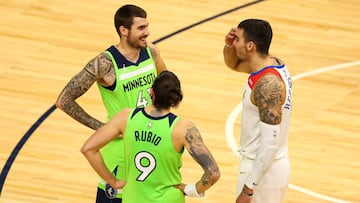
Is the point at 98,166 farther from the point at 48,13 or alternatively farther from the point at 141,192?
the point at 48,13

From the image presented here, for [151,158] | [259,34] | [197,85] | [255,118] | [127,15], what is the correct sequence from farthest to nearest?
1. [197,85]
2. [127,15]
3. [255,118]
4. [259,34]
5. [151,158]

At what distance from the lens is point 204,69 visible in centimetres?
1443

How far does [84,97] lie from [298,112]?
2.83m

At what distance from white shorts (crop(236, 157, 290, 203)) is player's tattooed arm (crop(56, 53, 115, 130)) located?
143 cm

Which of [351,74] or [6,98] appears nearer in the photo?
[6,98]

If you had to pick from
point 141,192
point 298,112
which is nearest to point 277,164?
point 141,192

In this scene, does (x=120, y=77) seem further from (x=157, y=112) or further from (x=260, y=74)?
(x=260, y=74)

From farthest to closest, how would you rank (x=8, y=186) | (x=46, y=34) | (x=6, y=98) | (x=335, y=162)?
(x=46, y=34), (x=6, y=98), (x=335, y=162), (x=8, y=186)

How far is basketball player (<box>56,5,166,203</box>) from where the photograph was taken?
28.7 ft

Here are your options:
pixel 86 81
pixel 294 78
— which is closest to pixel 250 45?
pixel 86 81

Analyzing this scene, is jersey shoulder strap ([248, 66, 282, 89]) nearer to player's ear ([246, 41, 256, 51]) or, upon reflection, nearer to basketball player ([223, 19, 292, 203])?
basketball player ([223, 19, 292, 203])

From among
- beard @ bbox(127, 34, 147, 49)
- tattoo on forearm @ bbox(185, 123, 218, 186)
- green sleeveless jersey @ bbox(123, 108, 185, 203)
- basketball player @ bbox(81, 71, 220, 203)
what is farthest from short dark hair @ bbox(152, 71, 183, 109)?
beard @ bbox(127, 34, 147, 49)

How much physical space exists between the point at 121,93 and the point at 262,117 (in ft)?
4.50

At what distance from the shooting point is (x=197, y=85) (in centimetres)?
1396
